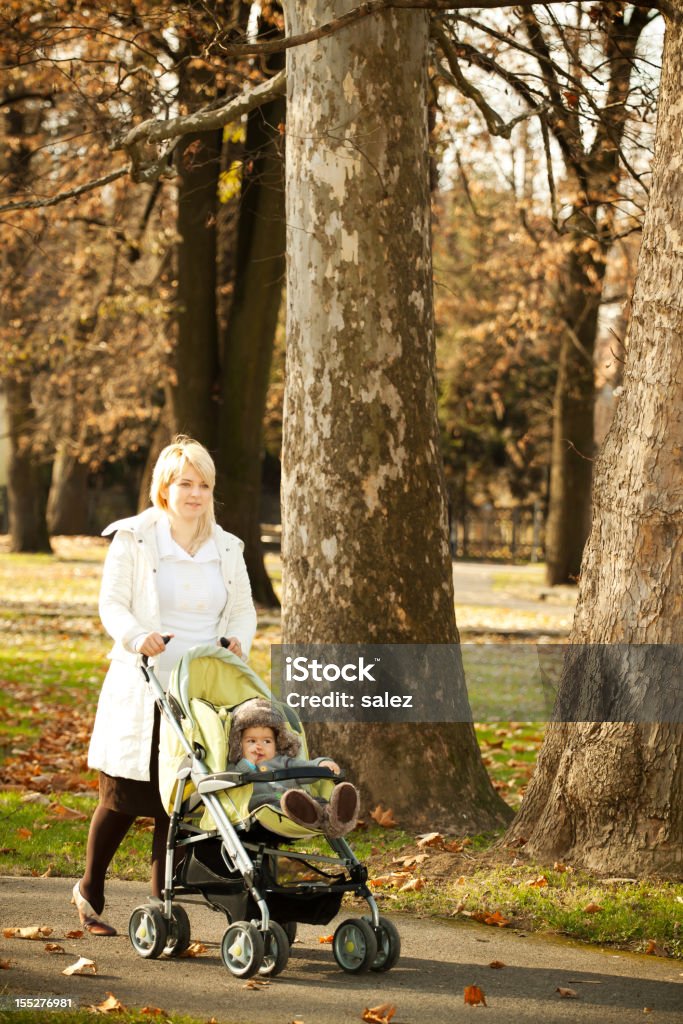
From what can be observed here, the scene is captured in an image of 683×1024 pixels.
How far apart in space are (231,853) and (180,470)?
1.55 m

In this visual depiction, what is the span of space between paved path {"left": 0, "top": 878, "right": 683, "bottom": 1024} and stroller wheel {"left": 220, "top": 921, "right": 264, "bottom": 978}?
0.07 meters

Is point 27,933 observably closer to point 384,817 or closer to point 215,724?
point 215,724

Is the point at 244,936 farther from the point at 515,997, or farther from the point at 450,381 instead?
the point at 450,381

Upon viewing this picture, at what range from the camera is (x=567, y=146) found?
11.4m

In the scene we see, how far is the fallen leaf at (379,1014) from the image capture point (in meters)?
4.67

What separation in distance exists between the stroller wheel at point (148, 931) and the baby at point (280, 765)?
679 millimetres

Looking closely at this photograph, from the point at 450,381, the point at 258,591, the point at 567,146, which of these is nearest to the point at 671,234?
the point at 567,146

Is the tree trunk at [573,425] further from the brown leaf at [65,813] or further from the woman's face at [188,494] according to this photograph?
the woman's face at [188,494]

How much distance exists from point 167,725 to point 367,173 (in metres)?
3.40

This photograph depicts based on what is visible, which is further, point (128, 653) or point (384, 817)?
point (384, 817)

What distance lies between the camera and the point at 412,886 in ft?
21.3

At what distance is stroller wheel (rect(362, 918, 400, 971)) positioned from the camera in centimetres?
514

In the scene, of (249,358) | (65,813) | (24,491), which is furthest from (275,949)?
(24,491)

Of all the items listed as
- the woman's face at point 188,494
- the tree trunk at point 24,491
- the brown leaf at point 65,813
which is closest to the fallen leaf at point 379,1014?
the woman's face at point 188,494
